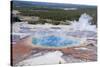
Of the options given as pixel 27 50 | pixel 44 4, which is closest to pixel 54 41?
pixel 27 50

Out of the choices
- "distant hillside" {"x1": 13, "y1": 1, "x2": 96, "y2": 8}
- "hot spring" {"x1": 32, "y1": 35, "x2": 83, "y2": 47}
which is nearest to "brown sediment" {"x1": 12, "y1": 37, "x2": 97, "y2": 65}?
"hot spring" {"x1": 32, "y1": 35, "x2": 83, "y2": 47}

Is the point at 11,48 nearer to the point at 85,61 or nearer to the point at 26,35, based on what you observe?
the point at 26,35

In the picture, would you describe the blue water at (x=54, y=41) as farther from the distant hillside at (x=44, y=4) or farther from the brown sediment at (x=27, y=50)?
the distant hillside at (x=44, y=4)

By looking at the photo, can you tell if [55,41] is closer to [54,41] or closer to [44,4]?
[54,41]

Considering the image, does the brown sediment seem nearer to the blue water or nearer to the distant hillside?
the blue water

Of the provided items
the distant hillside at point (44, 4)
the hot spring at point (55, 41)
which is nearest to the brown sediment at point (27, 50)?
the hot spring at point (55, 41)

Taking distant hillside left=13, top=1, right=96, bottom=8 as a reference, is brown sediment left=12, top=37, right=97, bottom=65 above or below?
below
